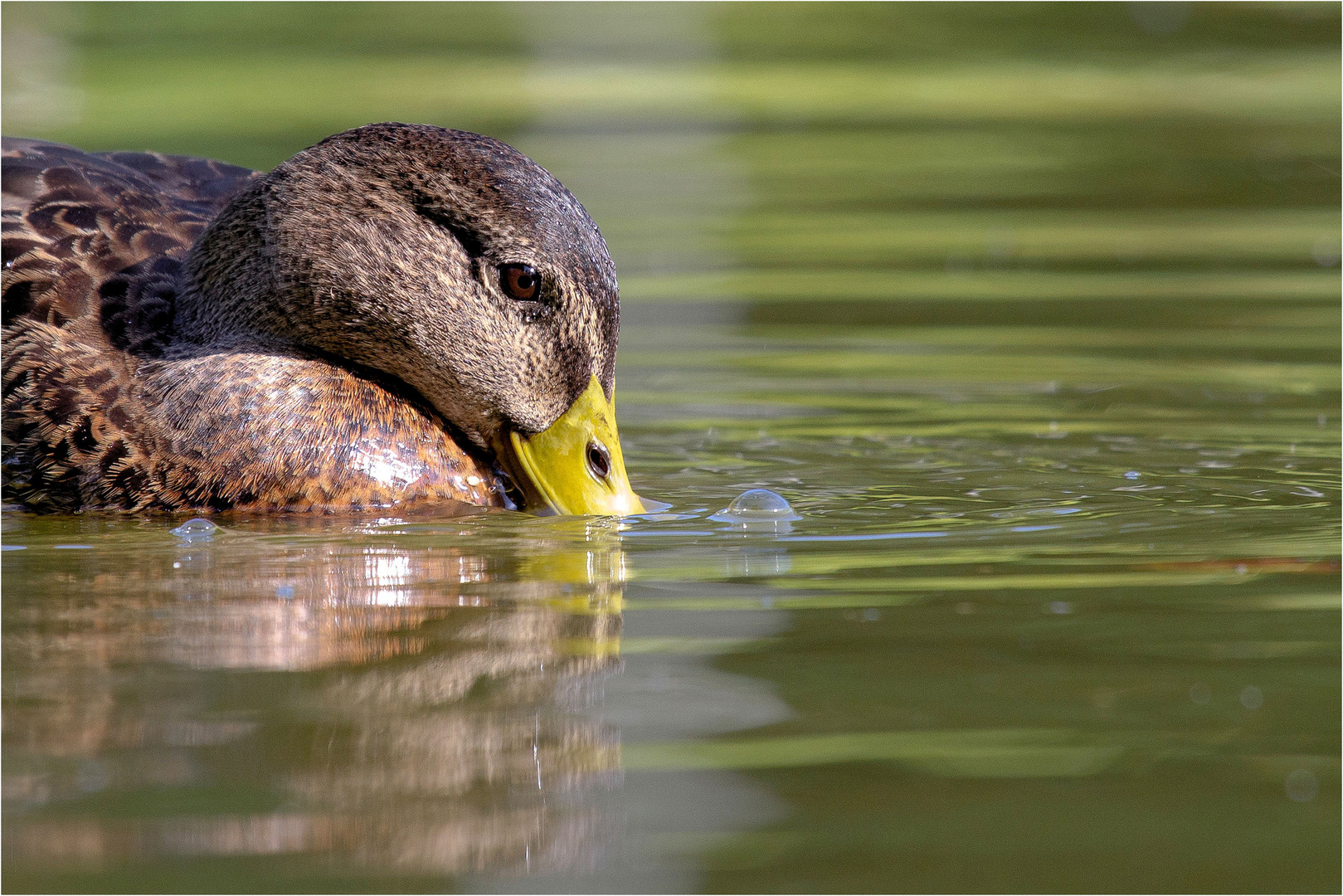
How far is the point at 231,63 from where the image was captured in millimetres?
17578

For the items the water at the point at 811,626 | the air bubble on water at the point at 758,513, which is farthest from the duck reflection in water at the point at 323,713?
the air bubble on water at the point at 758,513

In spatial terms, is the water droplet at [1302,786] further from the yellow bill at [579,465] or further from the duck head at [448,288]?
the duck head at [448,288]

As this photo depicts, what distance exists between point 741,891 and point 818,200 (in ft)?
34.0

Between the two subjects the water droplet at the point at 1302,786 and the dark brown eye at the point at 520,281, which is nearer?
the water droplet at the point at 1302,786

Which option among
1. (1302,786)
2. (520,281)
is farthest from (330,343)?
(1302,786)

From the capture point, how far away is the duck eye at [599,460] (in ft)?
19.3

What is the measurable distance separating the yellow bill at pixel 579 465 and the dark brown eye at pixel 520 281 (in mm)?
334

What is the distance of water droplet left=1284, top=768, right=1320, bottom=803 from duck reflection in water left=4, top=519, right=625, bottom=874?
43.5 inches

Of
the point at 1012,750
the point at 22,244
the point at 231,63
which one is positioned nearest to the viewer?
the point at 1012,750

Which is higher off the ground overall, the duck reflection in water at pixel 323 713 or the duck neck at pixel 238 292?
the duck neck at pixel 238 292

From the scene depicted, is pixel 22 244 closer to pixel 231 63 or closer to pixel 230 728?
pixel 230 728

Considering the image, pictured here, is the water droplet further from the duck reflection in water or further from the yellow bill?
the yellow bill

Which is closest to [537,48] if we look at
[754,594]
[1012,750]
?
[754,594]

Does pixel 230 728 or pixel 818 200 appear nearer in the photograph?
pixel 230 728
